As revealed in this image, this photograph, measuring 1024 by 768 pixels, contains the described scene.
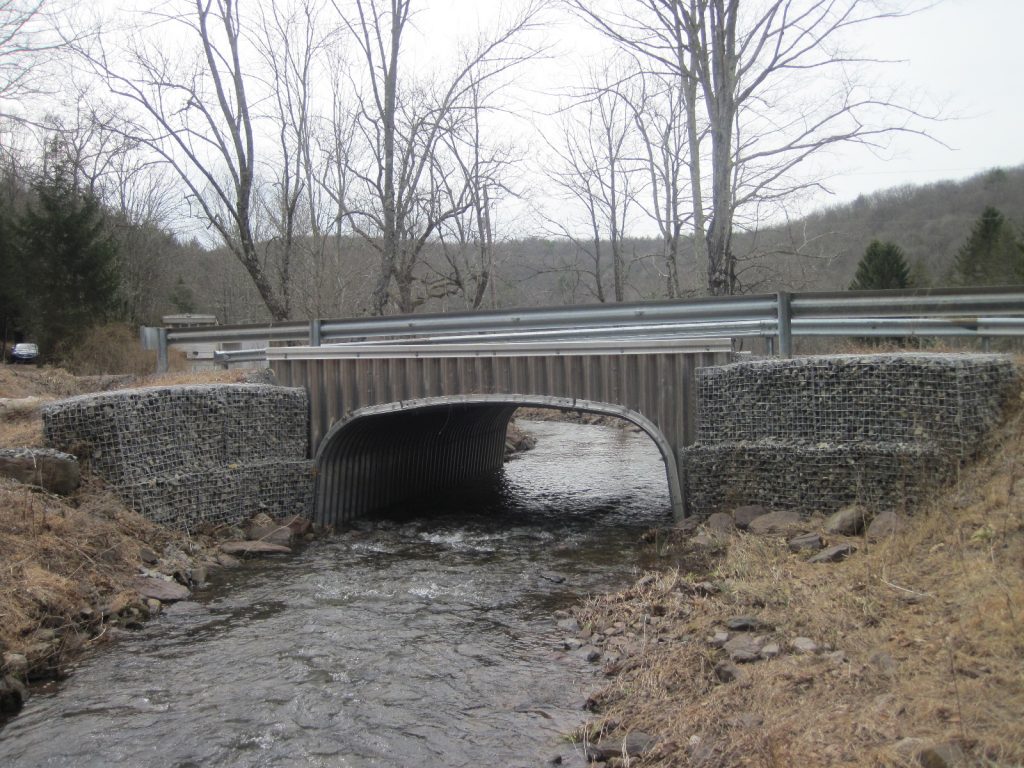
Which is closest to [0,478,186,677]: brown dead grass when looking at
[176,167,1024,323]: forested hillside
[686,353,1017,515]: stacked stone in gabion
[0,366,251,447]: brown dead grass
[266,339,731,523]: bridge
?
[0,366,251,447]: brown dead grass

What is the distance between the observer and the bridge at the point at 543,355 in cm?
877

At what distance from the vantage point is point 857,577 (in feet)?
20.4

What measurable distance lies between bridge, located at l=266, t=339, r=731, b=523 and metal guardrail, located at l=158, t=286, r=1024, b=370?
415 mm

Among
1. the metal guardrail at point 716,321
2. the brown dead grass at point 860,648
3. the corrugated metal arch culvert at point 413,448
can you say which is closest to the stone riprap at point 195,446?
the corrugated metal arch culvert at point 413,448

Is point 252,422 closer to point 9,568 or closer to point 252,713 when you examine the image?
point 9,568

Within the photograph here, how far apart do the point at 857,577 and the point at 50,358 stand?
22.6m

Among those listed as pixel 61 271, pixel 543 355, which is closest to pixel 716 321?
pixel 543 355

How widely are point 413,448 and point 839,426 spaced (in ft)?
28.2

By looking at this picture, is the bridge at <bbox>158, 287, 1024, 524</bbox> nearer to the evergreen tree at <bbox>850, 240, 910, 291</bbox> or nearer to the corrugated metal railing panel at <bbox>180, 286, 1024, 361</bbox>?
the corrugated metal railing panel at <bbox>180, 286, 1024, 361</bbox>

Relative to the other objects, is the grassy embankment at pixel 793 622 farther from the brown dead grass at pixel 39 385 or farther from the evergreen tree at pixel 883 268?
the evergreen tree at pixel 883 268

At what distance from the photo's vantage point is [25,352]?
71.4 feet

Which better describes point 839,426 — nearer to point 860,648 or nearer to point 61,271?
point 860,648

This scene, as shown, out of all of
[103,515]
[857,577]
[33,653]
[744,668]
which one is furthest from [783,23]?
[33,653]

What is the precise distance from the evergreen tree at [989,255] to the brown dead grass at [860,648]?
1363 inches
